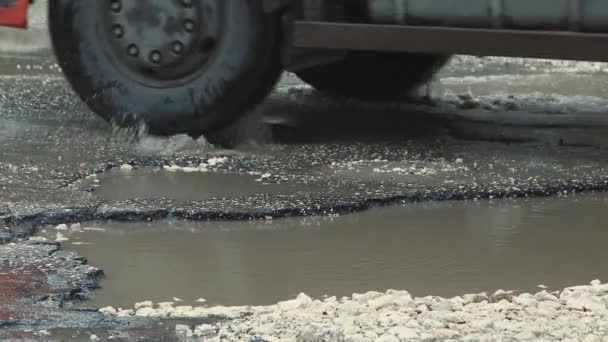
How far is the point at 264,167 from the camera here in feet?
15.7

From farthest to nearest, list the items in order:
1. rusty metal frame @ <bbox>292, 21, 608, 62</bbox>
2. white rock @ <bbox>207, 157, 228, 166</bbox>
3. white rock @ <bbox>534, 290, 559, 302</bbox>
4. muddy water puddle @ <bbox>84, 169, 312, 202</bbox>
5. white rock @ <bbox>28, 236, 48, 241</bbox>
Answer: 1. white rock @ <bbox>207, 157, 228, 166</bbox>
2. rusty metal frame @ <bbox>292, 21, 608, 62</bbox>
3. muddy water puddle @ <bbox>84, 169, 312, 202</bbox>
4. white rock @ <bbox>28, 236, 48, 241</bbox>
5. white rock @ <bbox>534, 290, 559, 302</bbox>

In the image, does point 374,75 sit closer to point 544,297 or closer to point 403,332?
point 544,297

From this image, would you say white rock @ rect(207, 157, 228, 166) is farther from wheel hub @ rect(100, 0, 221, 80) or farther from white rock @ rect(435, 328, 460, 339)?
white rock @ rect(435, 328, 460, 339)

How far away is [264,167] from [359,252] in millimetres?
1165

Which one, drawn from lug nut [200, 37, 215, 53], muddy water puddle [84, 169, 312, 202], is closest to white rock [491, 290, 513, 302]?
muddy water puddle [84, 169, 312, 202]

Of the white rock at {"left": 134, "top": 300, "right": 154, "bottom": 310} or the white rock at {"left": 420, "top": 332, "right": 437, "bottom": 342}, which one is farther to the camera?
the white rock at {"left": 134, "top": 300, "right": 154, "bottom": 310}

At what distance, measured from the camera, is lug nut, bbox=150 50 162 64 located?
5.11 metres

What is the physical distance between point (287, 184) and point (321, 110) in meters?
1.83

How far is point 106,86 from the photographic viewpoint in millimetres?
5227

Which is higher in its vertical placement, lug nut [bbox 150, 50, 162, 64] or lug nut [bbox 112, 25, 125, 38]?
lug nut [bbox 112, 25, 125, 38]

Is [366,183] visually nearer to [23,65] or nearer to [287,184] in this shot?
[287,184]

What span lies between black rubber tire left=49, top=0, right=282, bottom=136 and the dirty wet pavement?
0.33ft

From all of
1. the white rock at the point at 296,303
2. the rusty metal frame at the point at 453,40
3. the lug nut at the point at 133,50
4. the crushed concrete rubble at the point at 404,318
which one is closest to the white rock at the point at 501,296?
the crushed concrete rubble at the point at 404,318

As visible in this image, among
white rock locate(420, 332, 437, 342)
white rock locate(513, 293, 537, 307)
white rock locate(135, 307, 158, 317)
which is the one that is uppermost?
white rock locate(135, 307, 158, 317)
